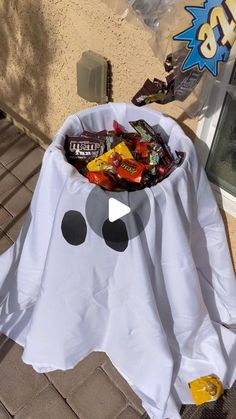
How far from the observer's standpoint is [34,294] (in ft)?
6.65

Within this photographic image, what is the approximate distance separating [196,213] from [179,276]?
11.2 inches

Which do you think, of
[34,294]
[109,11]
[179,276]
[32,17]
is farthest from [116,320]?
[32,17]

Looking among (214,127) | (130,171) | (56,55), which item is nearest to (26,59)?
(56,55)

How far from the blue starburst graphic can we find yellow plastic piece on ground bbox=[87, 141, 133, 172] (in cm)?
37

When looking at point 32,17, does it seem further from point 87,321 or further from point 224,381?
point 224,381

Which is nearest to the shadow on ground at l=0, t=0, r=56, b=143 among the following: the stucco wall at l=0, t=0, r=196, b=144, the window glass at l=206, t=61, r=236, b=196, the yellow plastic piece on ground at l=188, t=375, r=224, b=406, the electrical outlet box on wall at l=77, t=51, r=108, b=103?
the stucco wall at l=0, t=0, r=196, b=144

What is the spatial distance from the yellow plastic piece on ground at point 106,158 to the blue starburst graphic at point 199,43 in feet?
1.21

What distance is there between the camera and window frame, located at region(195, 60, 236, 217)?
161cm

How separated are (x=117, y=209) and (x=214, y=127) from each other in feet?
2.09

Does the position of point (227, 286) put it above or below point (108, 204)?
below
